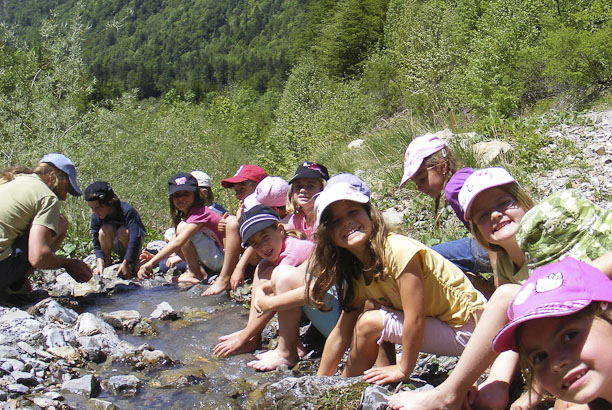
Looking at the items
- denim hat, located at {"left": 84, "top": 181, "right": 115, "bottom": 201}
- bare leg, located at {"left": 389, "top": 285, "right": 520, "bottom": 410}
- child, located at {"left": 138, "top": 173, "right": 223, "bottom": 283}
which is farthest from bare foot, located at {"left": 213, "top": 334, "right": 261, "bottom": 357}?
denim hat, located at {"left": 84, "top": 181, "right": 115, "bottom": 201}

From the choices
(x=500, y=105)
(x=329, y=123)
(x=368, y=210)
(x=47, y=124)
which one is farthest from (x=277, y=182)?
(x=329, y=123)

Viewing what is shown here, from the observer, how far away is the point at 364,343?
9.44 feet

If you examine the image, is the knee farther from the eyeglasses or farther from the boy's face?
the boy's face

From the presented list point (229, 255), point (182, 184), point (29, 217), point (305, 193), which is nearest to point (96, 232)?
point (182, 184)

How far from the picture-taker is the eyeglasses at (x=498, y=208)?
2445 millimetres

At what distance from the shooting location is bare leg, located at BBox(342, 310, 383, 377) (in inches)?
110

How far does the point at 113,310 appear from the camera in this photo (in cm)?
535

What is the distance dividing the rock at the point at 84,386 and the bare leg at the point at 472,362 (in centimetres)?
183

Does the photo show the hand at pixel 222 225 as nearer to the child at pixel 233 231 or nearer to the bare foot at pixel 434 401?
the child at pixel 233 231

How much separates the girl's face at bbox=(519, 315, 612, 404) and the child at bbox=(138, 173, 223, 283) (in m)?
4.65

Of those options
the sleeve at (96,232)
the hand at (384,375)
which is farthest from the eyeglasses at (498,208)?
the sleeve at (96,232)

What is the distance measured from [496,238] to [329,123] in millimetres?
15232

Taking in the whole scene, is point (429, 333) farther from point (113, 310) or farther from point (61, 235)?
point (61, 235)

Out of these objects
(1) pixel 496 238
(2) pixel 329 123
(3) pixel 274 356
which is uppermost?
(1) pixel 496 238
